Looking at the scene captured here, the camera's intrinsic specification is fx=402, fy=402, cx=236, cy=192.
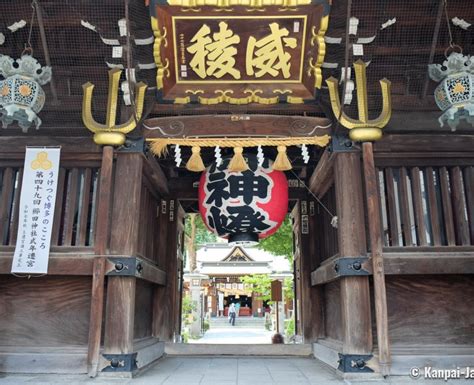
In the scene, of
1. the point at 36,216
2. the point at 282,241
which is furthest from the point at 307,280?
the point at 282,241

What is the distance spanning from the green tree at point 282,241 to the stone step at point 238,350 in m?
8.93

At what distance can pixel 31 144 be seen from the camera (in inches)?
234

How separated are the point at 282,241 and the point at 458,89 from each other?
1284 centimetres

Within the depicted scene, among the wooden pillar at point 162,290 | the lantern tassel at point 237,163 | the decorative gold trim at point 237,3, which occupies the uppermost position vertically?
the decorative gold trim at point 237,3

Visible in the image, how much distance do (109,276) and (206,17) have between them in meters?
3.50

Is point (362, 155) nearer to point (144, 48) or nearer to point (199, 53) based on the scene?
point (199, 53)

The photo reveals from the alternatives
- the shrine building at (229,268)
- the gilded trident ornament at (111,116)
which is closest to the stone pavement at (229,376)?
the gilded trident ornament at (111,116)

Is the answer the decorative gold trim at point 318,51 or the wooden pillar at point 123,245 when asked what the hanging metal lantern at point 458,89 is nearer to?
the decorative gold trim at point 318,51

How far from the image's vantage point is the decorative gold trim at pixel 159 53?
16.3 feet

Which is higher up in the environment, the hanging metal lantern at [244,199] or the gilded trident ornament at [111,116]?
the gilded trident ornament at [111,116]

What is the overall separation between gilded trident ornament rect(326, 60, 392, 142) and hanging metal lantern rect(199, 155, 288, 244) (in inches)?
57.3

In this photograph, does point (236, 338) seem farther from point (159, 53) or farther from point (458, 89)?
point (458, 89)

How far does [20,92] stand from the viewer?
16.4 ft

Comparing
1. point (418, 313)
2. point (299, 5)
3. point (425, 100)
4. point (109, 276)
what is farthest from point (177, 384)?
point (425, 100)
